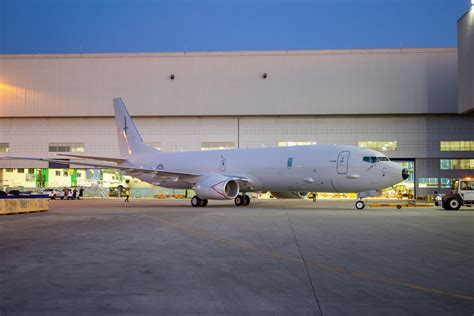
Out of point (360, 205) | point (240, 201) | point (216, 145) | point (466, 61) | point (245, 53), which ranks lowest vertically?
point (240, 201)

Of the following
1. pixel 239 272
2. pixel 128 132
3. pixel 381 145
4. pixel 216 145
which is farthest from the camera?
pixel 216 145

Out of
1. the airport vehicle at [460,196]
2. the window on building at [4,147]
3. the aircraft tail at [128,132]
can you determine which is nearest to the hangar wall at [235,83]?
the window on building at [4,147]

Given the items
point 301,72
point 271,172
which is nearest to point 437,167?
point 301,72

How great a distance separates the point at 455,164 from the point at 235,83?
24619 millimetres

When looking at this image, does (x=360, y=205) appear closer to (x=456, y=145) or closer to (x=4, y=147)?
(x=456, y=145)

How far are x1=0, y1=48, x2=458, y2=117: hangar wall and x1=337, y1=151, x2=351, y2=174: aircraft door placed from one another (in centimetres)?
2550

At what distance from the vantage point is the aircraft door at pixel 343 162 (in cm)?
2458

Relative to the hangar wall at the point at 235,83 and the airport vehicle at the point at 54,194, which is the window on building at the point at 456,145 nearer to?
the hangar wall at the point at 235,83

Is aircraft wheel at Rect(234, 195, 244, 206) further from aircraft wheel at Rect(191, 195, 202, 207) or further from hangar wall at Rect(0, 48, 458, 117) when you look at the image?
hangar wall at Rect(0, 48, 458, 117)

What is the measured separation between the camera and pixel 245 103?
50.8 meters

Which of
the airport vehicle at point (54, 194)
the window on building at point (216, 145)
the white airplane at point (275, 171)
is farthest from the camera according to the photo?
the window on building at point (216, 145)

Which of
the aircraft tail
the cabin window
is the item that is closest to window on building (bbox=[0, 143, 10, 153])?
the aircraft tail

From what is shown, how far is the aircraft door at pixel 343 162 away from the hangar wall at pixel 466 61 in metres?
17.9

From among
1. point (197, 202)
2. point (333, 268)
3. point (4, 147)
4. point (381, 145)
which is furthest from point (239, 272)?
point (4, 147)
